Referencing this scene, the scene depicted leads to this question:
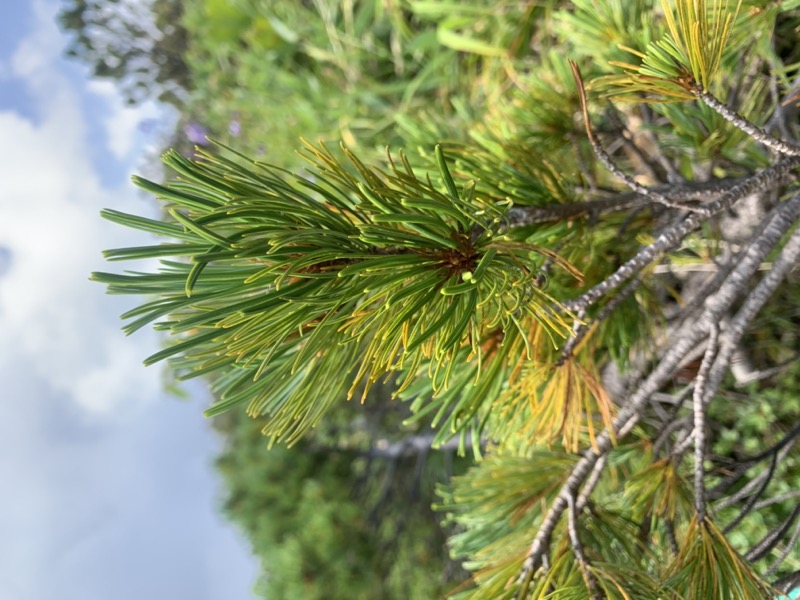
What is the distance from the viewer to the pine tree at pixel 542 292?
239 mm

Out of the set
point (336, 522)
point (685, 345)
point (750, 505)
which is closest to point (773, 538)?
point (750, 505)

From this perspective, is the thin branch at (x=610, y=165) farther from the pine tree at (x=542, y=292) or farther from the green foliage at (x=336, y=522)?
the green foliage at (x=336, y=522)

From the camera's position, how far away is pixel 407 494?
1493 millimetres

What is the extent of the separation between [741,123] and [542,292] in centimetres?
12

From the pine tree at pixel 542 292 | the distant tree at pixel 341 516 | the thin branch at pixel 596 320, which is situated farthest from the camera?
the distant tree at pixel 341 516

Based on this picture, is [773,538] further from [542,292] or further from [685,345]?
[542,292]

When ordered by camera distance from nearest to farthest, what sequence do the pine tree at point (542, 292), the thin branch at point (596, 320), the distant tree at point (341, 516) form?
1. the pine tree at point (542, 292)
2. the thin branch at point (596, 320)
3. the distant tree at point (341, 516)

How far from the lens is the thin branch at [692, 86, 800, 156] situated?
24 centimetres

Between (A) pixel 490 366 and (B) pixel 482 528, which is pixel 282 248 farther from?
(B) pixel 482 528

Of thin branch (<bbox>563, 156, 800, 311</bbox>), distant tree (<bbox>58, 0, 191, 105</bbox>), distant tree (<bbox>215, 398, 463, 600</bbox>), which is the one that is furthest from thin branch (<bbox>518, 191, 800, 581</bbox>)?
distant tree (<bbox>58, 0, 191, 105</bbox>)

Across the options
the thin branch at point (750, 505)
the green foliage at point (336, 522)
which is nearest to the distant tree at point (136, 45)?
the green foliage at point (336, 522)

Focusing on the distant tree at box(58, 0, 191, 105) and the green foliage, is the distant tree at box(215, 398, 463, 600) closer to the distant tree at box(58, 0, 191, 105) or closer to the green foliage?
the green foliage

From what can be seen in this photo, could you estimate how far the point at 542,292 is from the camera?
27 cm

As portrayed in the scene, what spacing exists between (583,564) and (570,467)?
0.38ft
